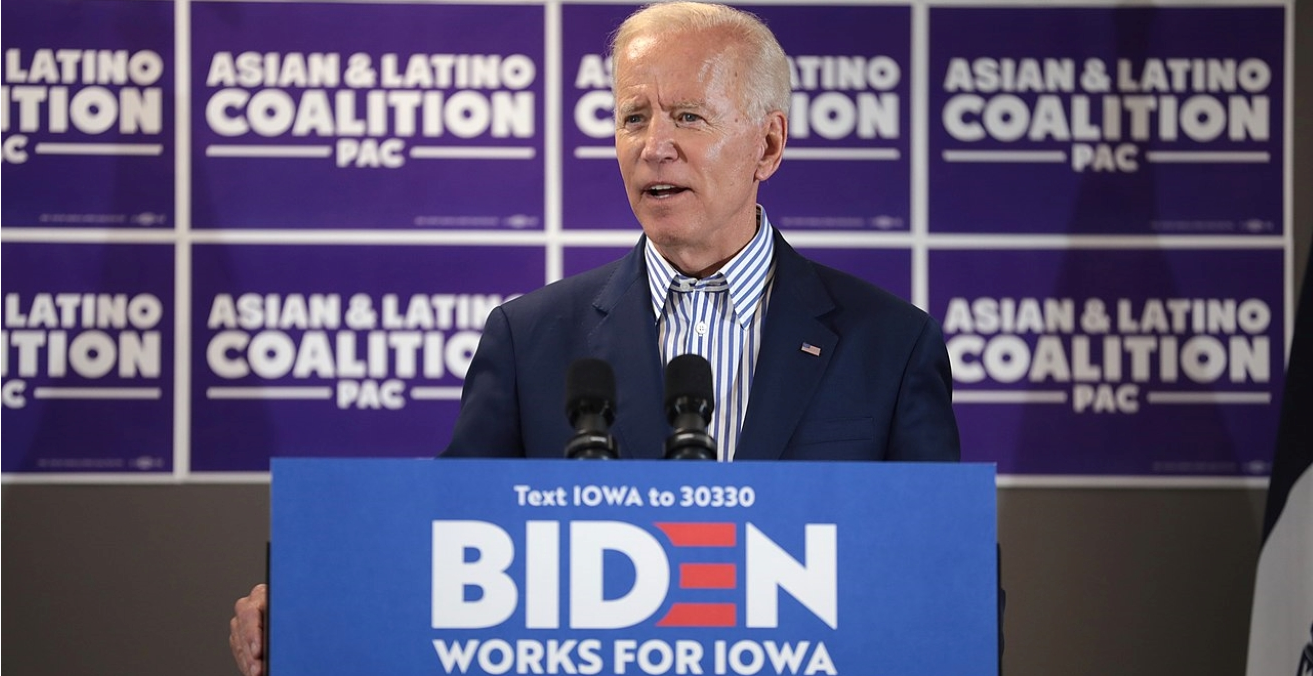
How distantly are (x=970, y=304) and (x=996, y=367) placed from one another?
0.17 meters

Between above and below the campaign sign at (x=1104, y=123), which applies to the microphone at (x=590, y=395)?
below

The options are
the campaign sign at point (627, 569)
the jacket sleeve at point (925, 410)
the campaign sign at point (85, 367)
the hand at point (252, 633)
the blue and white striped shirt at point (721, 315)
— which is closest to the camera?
the campaign sign at point (627, 569)

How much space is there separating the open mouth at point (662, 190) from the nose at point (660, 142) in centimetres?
4

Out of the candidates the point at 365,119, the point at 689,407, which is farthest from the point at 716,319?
the point at 365,119

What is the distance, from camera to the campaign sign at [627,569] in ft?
3.83

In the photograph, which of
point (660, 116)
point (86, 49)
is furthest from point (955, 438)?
point (86, 49)

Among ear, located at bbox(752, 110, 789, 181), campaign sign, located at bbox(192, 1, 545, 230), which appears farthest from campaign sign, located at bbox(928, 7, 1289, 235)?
ear, located at bbox(752, 110, 789, 181)

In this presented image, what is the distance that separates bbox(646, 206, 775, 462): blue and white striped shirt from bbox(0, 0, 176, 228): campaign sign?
197 cm

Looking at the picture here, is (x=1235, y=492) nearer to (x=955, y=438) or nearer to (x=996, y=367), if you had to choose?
(x=996, y=367)

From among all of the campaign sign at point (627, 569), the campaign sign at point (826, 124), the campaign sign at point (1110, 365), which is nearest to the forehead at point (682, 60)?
the campaign sign at point (627, 569)

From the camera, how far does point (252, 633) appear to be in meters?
1.30

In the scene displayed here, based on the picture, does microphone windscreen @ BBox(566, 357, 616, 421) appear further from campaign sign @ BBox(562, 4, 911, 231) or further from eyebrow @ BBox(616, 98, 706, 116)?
campaign sign @ BBox(562, 4, 911, 231)

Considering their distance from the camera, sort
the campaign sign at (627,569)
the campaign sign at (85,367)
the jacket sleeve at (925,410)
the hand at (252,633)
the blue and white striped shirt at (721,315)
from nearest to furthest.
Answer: the campaign sign at (627,569), the hand at (252,633), the jacket sleeve at (925,410), the blue and white striped shirt at (721,315), the campaign sign at (85,367)

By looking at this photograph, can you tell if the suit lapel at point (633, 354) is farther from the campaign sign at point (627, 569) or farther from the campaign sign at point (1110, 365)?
the campaign sign at point (1110, 365)
